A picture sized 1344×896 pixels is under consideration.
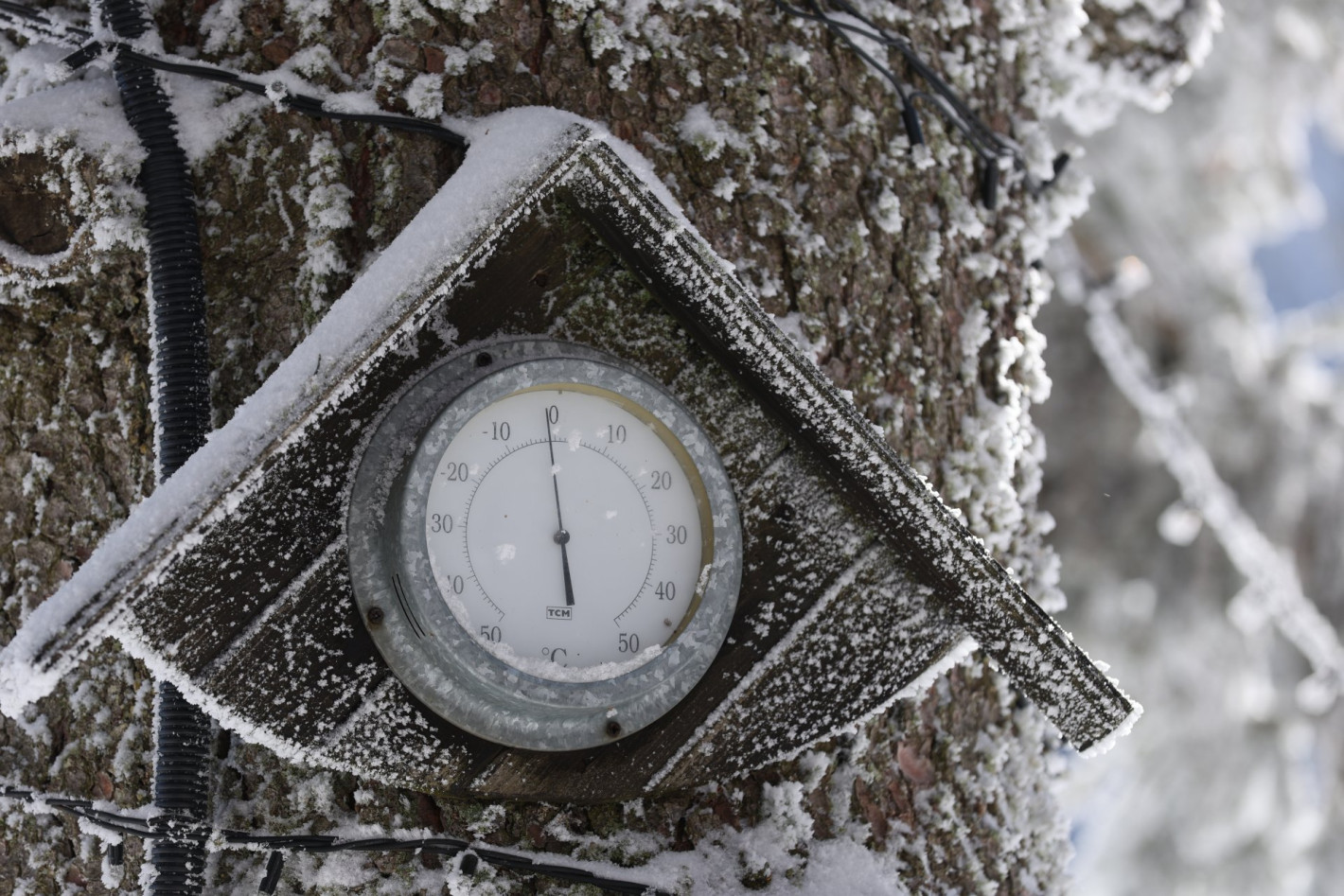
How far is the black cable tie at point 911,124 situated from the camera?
1.91m

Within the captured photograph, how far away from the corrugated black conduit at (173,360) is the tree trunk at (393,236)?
31 mm

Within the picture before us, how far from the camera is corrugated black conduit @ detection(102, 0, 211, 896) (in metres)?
1.51

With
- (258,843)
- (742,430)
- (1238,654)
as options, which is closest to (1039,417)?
(1238,654)

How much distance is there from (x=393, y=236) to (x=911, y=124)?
84cm

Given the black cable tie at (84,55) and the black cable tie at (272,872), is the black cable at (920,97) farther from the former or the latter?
the black cable tie at (272,872)

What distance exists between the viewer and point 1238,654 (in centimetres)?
493

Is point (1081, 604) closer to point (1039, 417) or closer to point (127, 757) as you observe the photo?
point (1039, 417)

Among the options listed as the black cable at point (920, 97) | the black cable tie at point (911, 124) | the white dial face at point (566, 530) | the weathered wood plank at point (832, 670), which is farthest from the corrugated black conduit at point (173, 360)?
the black cable tie at point (911, 124)

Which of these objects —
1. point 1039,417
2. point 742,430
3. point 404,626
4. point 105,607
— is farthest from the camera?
point 1039,417

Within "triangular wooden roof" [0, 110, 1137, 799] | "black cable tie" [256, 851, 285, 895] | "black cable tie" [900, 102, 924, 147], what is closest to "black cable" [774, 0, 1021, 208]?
"black cable tie" [900, 102, 924, 147]

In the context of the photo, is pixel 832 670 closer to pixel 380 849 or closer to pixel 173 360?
pixel 380 849

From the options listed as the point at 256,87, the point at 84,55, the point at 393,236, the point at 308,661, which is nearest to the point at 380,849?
the point at 308,661

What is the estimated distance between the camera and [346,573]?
57.9 inches

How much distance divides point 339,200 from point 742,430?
609 millimetres
